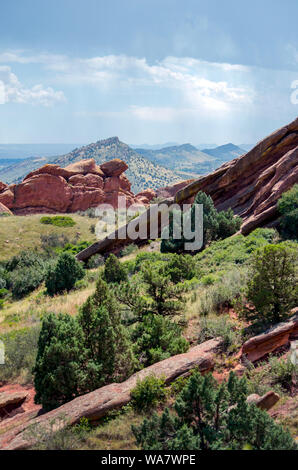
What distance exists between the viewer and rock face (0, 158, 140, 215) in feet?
151

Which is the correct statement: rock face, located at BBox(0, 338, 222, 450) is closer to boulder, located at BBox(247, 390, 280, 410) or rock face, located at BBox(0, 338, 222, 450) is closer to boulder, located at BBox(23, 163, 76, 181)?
boulder, located at BBox(247, 390, 280, 410)

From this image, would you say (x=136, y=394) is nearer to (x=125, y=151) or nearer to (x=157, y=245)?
(x=157, y=245)

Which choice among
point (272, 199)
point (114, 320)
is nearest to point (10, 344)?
point (114, 320)

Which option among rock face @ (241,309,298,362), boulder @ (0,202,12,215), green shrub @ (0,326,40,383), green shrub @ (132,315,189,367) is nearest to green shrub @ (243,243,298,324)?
rock face @ (241,309,298,362)

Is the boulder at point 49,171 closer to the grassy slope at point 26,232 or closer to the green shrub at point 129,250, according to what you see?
the grassy slope at point 26,232

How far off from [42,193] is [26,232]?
55.4 feet

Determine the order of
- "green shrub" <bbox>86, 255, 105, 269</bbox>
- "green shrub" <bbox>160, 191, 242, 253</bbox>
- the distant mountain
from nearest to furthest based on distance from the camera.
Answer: "green shrub" <bbox>160, 191, 242, 253</bbox> → "green shrub" <bbox>86, 255, 105, 269</bbox> → the distant mountain

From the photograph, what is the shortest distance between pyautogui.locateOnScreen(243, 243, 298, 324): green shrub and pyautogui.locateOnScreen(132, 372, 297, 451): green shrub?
262cm

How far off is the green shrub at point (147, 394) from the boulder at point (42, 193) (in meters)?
45.0

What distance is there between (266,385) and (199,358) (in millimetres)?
1164

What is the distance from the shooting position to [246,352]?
5.80 metres

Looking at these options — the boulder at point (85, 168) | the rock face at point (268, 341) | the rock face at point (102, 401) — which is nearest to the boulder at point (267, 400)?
the rock face at point (102, 401)

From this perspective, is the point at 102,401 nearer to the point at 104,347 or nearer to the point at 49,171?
the point at 104,347

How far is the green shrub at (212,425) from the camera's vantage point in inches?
132
